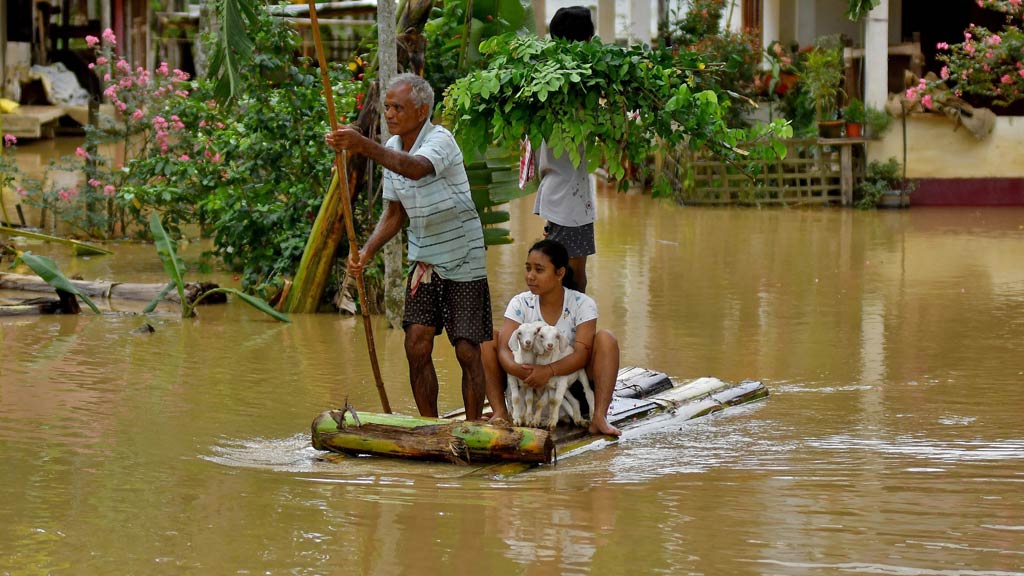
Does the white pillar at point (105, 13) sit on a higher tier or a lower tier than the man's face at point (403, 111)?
higher

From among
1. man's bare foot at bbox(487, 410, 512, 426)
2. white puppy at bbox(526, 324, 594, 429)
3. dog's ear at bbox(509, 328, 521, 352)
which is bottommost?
man's bare foot at bbox(487, 410, 512, 426)

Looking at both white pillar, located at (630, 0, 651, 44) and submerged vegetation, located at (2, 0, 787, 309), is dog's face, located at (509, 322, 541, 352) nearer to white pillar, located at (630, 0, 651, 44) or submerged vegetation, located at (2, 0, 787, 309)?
submerged vegetation, located at (2, 0, 787, 309)

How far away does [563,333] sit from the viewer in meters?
5.88

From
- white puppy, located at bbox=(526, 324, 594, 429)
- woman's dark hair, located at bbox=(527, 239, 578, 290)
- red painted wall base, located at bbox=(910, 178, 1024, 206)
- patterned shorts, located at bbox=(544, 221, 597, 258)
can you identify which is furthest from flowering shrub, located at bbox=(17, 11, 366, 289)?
red painted wall base, located at bbox=(910, 178, 1024, 206)

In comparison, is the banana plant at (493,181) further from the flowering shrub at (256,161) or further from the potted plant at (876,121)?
the potted plant at (876,121)

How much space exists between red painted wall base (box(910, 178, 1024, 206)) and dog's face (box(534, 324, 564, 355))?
44.7ft

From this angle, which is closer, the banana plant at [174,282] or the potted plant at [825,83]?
the banana plant at [174,282]

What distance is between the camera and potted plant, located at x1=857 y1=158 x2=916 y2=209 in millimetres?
17812

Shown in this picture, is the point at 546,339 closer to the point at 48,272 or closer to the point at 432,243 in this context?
the point at 432,243

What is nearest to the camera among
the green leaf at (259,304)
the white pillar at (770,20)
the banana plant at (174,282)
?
the green leaf at (259,304)

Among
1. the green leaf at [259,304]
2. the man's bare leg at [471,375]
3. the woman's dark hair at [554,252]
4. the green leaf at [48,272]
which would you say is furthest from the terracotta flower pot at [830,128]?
the man's bare leg at [471,375]

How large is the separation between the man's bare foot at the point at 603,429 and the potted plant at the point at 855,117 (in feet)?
42.8

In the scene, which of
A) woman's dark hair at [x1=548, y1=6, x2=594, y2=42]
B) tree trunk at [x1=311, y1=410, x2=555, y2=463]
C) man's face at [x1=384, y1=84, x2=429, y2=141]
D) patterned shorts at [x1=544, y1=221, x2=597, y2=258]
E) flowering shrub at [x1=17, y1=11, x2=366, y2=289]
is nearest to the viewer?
tree trunk at [x1=311, y1=410, x2=555, y2=463]

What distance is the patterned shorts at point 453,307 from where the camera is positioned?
5.98 meters
